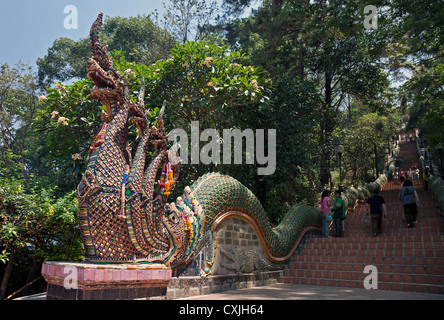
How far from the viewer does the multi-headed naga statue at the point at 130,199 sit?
13.4 ft

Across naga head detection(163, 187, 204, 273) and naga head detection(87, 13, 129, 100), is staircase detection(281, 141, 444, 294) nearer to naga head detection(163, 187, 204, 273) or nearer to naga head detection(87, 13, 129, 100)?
naga head detection(163, 187, 204, 273)

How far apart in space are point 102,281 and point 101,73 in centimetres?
271

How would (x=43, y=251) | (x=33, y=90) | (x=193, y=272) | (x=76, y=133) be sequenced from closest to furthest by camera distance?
1. (x=193, y=272)
2. (x=43, y=251)
3. (x=76, y=133)
4. (x=33, y=90)

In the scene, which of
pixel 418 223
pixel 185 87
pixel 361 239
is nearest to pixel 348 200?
pixel 418 223

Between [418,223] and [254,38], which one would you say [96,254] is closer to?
[418,223]

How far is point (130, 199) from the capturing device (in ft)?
14.4

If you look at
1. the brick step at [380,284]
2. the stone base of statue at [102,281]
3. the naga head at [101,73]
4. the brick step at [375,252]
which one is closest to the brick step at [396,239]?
the brick step at [375,252]

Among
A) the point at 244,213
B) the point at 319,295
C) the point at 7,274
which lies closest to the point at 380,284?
the point at 319,295

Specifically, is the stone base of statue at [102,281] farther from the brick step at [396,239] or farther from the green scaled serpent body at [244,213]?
the brick step at [396,239]

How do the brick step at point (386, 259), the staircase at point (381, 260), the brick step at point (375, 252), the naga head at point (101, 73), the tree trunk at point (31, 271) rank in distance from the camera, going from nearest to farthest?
the naga head at point (101, 73), the staircase at point (381, 260), the brick step at point (386, 259), the brick step at point (375, 252), the tree trunk at point (31, 271)

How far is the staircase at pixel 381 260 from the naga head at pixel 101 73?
225 inches

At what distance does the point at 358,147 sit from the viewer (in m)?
22.3

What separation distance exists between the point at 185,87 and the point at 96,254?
257 inches

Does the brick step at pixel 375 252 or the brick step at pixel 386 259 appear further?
the brick step at pixel 375 252
